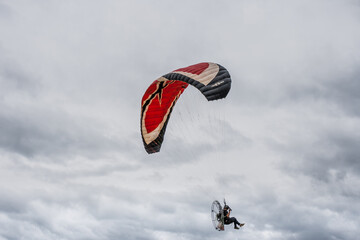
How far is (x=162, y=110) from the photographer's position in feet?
105

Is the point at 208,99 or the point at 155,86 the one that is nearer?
the point at 208,99

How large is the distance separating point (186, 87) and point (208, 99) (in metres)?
6.18

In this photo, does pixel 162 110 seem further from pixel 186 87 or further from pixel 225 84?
pixel 225 84

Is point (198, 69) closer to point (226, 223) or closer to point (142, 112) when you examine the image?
point (142, 112)

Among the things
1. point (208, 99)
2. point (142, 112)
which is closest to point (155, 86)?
point (142, 112)

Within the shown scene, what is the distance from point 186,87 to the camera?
32969mm

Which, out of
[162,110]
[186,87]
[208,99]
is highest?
[186,87]

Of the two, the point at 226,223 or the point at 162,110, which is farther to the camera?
the point at 162,110

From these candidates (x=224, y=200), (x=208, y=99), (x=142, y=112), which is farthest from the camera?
(x=142, y=112)

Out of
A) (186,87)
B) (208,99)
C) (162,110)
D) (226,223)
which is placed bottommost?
(226,223)

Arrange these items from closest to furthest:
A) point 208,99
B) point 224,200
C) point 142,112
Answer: point 208,99, point 224,200, point 142,112

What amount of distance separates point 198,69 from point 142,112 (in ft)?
16.0

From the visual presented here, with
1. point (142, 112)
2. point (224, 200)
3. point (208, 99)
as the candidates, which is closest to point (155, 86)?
point (142, 112)

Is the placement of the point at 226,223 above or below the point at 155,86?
below
